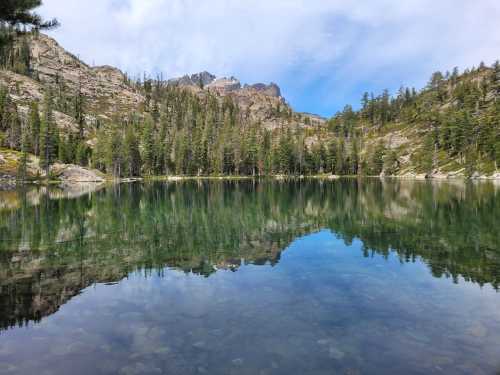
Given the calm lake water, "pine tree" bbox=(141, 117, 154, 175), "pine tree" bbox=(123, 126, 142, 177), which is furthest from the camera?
"pine tree" bbox=(141, 117, 154, 175)

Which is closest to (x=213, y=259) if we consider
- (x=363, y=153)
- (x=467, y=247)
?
(x=467, y=247)

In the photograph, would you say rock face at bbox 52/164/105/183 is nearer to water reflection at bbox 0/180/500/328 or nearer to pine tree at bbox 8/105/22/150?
pine tree at bbox 8/105/22/150

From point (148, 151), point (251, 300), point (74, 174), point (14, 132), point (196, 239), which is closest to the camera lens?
point (251, 300)

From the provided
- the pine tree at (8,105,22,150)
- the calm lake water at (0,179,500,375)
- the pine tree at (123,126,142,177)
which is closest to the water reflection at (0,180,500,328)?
the calm lake water at (0,179,500,375)

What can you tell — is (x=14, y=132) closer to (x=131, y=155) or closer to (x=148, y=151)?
(x=131, y=155)

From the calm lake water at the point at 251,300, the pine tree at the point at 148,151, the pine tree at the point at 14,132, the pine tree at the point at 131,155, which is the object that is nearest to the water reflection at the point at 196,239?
the calm lake water at the point at 251,300

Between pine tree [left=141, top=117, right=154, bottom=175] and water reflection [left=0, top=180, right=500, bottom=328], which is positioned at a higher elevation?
pine tree [left=141, top=117, right=154, bottom=175]

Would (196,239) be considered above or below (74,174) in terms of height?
below

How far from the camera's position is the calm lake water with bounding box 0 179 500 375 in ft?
35.5

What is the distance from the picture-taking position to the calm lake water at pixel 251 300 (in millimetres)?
10820

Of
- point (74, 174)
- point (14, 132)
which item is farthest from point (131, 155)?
point (14, 132)

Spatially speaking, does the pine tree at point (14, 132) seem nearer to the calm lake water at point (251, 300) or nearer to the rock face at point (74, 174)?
the rock face at point (74, 174)

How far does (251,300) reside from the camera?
16.1m

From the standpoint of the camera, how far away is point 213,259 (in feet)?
77.9
